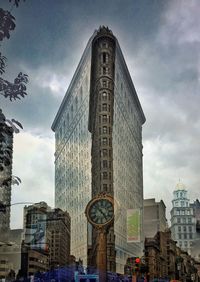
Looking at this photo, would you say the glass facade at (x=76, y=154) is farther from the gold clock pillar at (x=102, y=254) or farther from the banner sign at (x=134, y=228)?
the gold clock pillar at (x=102, y=254)

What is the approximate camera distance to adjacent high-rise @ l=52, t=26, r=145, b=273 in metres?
89.6

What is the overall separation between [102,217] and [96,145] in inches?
2337

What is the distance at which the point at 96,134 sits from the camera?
9531 centimetres

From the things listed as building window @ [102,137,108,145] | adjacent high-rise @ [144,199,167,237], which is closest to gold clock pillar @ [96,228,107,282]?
building window @ [102,137,108,145]

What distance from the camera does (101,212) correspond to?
35062 millimetres

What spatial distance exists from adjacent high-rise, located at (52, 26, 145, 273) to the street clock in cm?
4865

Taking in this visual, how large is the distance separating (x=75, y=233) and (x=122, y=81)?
33.1 m

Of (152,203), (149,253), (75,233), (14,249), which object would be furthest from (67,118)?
(152,203)

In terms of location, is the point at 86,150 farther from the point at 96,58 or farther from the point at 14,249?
the point at 14,249

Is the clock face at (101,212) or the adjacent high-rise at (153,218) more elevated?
the adjacent high-rise at (153,218)

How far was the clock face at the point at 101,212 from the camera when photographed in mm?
34688

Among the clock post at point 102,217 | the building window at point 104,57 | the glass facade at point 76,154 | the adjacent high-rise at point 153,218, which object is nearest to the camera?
the clock post at point 102,217

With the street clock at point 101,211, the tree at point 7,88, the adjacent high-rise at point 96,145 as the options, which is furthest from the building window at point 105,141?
the tree at point 7,88

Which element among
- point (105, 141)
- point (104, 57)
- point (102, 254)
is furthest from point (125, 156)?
point (102, 254)
